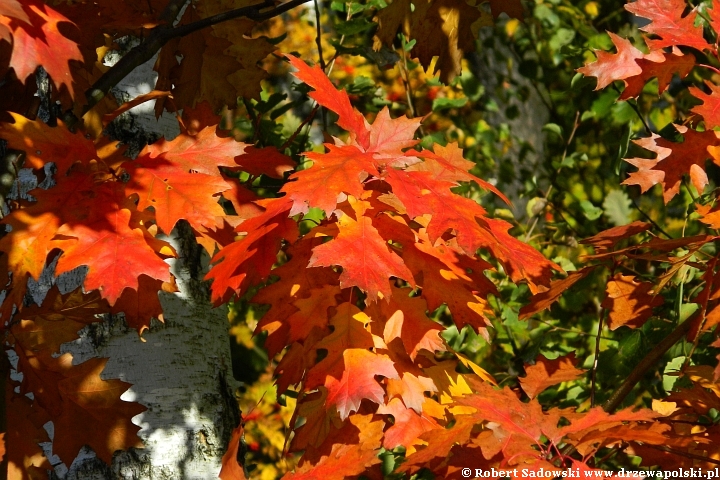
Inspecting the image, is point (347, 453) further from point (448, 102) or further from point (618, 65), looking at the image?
point (448, 102)

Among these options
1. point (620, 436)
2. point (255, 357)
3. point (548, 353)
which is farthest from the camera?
point (255, 357)

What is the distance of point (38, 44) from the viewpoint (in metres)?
0.81

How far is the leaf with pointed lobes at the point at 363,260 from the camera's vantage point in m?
0.85

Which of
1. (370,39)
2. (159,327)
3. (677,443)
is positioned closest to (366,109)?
(370,39)

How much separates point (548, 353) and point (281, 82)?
1.30 meters

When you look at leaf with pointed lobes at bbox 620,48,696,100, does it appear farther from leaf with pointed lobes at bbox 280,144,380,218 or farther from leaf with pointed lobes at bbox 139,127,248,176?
leaf with pointed lobes at bbox 139,127,248,176

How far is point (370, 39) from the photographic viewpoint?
8.39 feet

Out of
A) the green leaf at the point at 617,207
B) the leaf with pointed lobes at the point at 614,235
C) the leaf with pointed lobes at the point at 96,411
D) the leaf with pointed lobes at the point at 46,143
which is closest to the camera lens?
the leaf with pointed lobes at the point at 46,143

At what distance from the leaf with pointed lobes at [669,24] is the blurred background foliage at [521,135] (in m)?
1.06

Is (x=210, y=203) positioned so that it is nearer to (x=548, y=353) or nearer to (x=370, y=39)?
(x=548, y=353)

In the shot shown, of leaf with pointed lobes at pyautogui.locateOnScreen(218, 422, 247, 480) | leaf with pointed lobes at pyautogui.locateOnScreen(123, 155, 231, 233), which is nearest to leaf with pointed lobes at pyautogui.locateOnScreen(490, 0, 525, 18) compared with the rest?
leaf with pointed lobes at pyautogui.locateOnScreen(123, 155, 231, 233)

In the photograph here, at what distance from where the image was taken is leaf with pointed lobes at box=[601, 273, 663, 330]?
1.21 meters

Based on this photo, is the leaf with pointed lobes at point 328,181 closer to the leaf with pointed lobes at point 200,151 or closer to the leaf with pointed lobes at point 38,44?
the leaf with pointed lobes at point 200,151

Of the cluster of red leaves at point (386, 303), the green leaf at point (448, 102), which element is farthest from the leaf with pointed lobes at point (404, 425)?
the green leaf at point (448, 102)
